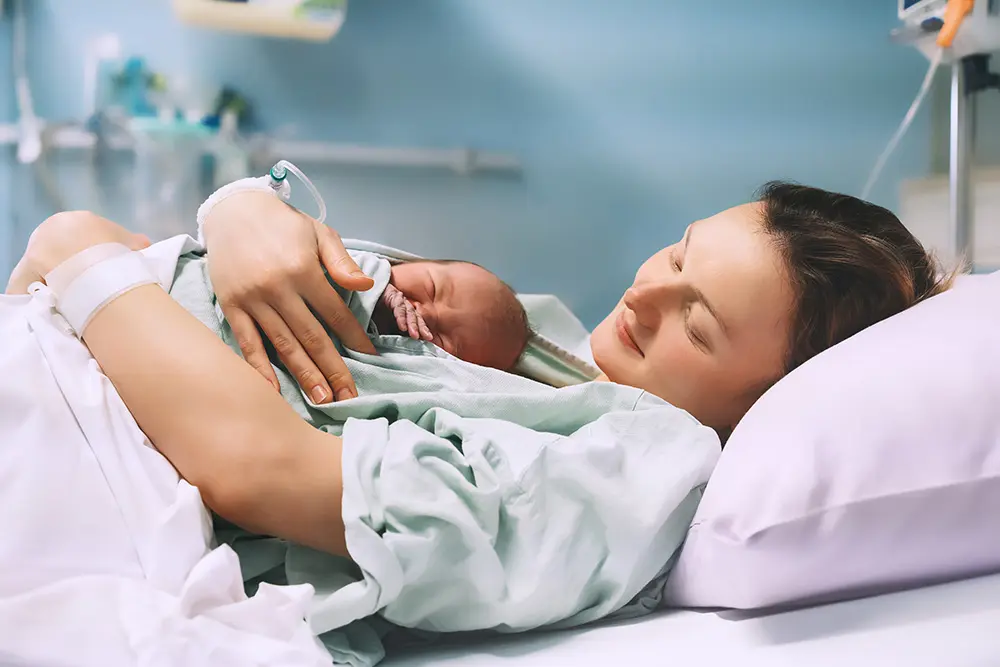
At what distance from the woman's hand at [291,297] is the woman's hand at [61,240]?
11 centimetres

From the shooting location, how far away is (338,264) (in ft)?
2.77

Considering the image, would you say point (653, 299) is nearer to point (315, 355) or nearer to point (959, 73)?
point (315, 355)

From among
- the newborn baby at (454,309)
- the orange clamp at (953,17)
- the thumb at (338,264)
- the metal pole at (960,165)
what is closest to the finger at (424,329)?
the newborn baby at (454,309)

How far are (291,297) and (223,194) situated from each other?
259 millimetres

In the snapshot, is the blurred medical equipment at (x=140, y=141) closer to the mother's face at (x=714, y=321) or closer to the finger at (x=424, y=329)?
the finger at (x=424, y=329)

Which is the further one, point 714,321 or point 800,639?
point 714,321

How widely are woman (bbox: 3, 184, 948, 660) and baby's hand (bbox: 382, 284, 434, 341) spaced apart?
8cm

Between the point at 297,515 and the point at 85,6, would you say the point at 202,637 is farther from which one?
the point at 85,6

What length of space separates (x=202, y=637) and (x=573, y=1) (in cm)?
193

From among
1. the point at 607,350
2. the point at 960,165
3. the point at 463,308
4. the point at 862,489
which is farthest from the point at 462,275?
the point at 960,165

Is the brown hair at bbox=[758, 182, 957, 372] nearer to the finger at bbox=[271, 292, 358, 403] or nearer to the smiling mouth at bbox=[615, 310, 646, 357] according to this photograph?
the smiling mouth at bbox=[615, 310, 646, 357]

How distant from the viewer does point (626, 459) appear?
2.36 ft

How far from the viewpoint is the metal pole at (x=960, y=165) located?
1793 mm

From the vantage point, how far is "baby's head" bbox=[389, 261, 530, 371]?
101 centimetres
